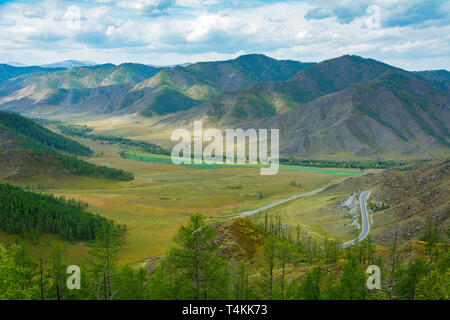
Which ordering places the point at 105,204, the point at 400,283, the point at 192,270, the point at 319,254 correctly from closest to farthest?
the point at 192,270 → the point at 400,283 → the point at 319,254 → the point at 105,204

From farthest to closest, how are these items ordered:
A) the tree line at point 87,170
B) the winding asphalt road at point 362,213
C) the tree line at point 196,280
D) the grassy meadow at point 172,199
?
the tree line at point 87,170, the grassy meadow at point 172,199, the winding asphalt road at point 362,213, the tree line at point 196,280

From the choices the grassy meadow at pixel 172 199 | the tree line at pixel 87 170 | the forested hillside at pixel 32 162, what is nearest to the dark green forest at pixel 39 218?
the grassy meadow at pixel 172 199

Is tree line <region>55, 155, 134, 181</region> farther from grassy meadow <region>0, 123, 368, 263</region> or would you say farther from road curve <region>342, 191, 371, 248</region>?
road curve <region>342, 191, 371, 248</region>

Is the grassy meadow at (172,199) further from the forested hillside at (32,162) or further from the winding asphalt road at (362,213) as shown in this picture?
the forested hillside at (32,162)

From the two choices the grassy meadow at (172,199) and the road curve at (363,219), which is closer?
the road curve at (363,219)

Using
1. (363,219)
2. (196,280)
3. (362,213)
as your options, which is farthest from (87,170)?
(196,280)
